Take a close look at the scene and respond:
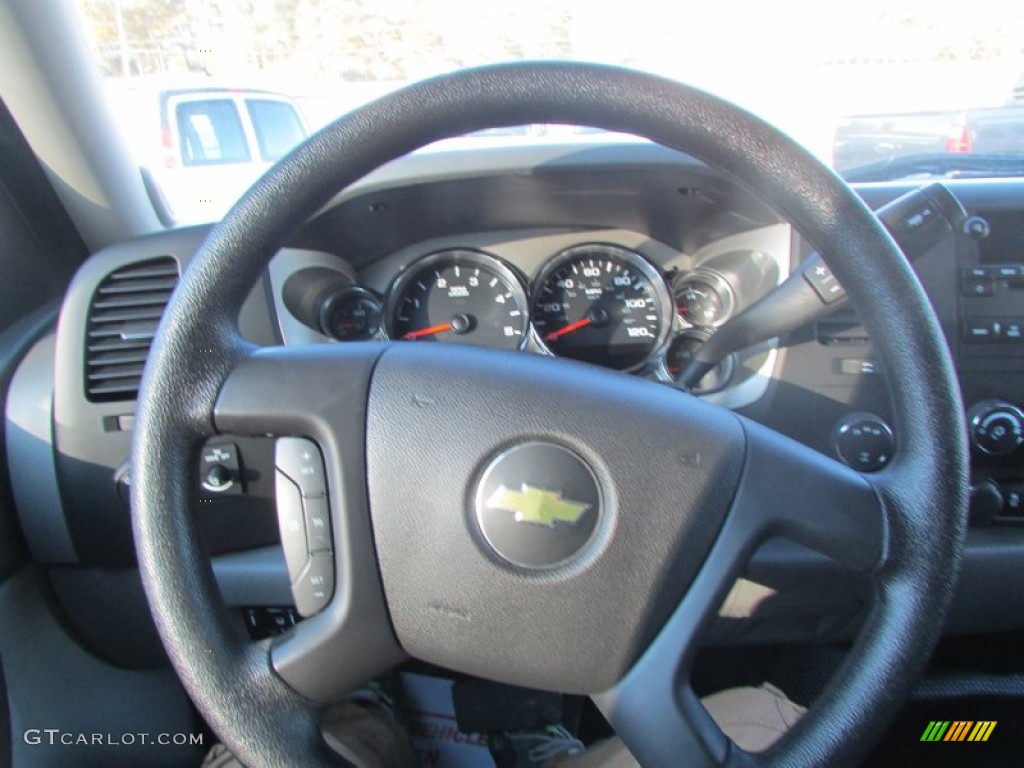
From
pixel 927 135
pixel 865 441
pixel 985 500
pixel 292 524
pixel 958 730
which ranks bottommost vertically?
pixel 958 730

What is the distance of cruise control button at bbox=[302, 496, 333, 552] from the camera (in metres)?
1.00

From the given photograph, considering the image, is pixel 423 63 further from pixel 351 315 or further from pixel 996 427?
pixel 996 427

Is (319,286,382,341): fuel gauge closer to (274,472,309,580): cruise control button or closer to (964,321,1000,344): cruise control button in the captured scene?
(274,472,309,580): cruise control button

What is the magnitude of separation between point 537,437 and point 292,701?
1.28 feet

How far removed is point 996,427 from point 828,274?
0.55 metres

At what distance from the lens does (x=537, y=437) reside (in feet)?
3.17

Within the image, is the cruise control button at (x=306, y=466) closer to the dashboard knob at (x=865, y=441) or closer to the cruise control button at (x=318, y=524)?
the cruise control button at (x=318, y=524)

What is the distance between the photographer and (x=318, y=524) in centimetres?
100

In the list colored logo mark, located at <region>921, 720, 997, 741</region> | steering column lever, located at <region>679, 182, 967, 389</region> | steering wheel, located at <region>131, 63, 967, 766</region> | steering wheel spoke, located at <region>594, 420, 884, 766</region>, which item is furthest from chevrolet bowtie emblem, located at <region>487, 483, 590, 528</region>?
colored logo mark, located at <region>921, 720, 997, 741</region>

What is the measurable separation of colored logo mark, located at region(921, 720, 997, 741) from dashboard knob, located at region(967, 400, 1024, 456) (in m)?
0.60

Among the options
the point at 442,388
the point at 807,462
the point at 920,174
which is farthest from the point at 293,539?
the point at 920,174

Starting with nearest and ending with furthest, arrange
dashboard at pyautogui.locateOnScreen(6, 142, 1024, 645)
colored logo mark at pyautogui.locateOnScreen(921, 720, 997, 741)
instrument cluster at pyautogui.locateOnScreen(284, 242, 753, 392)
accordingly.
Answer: dashboard at pyautogui.locateOnScreen(6, 142, 1024, 645) → colored logo mark at pyautogui.locateOnScreen(921, 720, 997, 741) → instrument cluster at pyautogui.locateOnScreen(284, 242, 753, 392)

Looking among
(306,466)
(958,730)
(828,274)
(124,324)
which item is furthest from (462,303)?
(958,730)

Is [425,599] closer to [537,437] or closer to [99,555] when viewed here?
[537,437]
